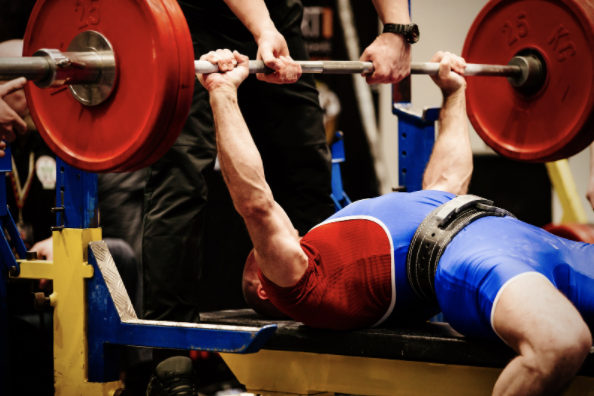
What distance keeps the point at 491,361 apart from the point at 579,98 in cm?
121

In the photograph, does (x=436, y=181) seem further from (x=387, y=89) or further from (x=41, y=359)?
(x=41, y=359)

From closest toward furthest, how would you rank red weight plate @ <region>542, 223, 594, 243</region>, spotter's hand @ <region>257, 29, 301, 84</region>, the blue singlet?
1. the blue singlet
2. spotter's hand @ <region>257, 29, 301, 84</region>
3. red weight plate @ <region>542, 223, 594, 243</region>

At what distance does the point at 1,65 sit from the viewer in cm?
140

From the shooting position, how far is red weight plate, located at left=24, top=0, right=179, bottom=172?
4.95ft

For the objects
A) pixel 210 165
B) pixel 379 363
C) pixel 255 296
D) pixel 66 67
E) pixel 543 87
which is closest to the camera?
pixel 66 67

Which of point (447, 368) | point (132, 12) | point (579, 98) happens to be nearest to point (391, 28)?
point (579, 98)

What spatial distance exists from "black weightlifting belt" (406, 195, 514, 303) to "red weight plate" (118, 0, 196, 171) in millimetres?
671

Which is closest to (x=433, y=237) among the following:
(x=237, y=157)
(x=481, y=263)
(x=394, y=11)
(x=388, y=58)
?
(x=481, y=263)

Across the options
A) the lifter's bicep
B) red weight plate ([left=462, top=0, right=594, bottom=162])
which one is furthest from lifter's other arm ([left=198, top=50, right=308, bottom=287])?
red weight plate ([left=462, top=0, right=594, bottom=162])

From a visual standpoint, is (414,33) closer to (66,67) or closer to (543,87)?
(543,87)

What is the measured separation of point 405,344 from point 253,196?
21.1 inches

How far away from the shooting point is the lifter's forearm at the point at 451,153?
6.97 feet

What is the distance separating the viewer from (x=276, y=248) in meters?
1.58

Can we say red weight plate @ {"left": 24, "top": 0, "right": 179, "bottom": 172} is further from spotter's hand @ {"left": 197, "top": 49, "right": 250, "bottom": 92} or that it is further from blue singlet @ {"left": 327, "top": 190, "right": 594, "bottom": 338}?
blue singlet @ {"left": 327, "top": 190, "right": 594, "bottom": 338}
